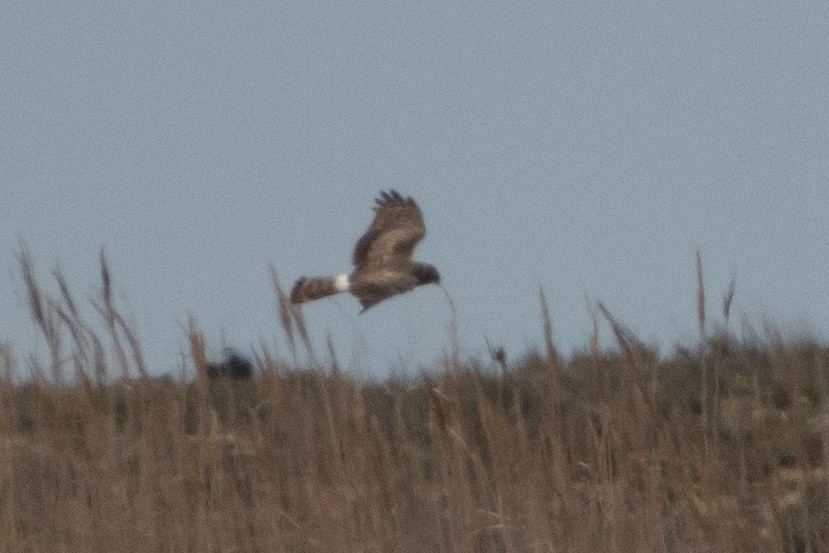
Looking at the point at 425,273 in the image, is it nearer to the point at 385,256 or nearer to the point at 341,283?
the point at 385,256

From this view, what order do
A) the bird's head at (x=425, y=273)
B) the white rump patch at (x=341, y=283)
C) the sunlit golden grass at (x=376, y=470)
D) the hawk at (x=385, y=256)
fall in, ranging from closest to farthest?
the sunlit golden grass at (x=376, y=470)
the white rump patch at (x=341, y=283)
the hawk at (x=385, y=256)
the bird's head at (x=425, y=273)

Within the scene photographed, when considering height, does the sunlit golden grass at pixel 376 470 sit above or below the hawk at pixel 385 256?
below

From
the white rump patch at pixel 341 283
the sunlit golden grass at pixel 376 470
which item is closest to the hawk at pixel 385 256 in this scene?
the white rump patch at pixel 341 283

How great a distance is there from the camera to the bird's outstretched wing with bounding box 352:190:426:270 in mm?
9875

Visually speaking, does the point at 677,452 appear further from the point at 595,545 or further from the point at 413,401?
the point at 413,401

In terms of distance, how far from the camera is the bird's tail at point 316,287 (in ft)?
31.3

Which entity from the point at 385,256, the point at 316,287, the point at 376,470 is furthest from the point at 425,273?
the point at 376,470

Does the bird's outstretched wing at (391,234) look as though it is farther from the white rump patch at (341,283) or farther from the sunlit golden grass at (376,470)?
the sunlit golden grass at (376,470)

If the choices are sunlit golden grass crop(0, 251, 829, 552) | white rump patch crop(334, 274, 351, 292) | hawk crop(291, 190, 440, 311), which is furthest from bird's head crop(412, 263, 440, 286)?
sunlit golden grass crop(0, 251, 829, 552)

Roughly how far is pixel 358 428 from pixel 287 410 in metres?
0.20

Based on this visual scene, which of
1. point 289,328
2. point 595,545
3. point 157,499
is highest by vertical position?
point 289,328

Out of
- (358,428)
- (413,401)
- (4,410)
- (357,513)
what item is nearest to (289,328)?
(358,428)

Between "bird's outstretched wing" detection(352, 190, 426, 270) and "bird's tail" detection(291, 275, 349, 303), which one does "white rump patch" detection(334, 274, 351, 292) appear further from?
"bird's outstretched wing" detection(352, 190, 426, 270)

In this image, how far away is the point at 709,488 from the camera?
3.70 m
